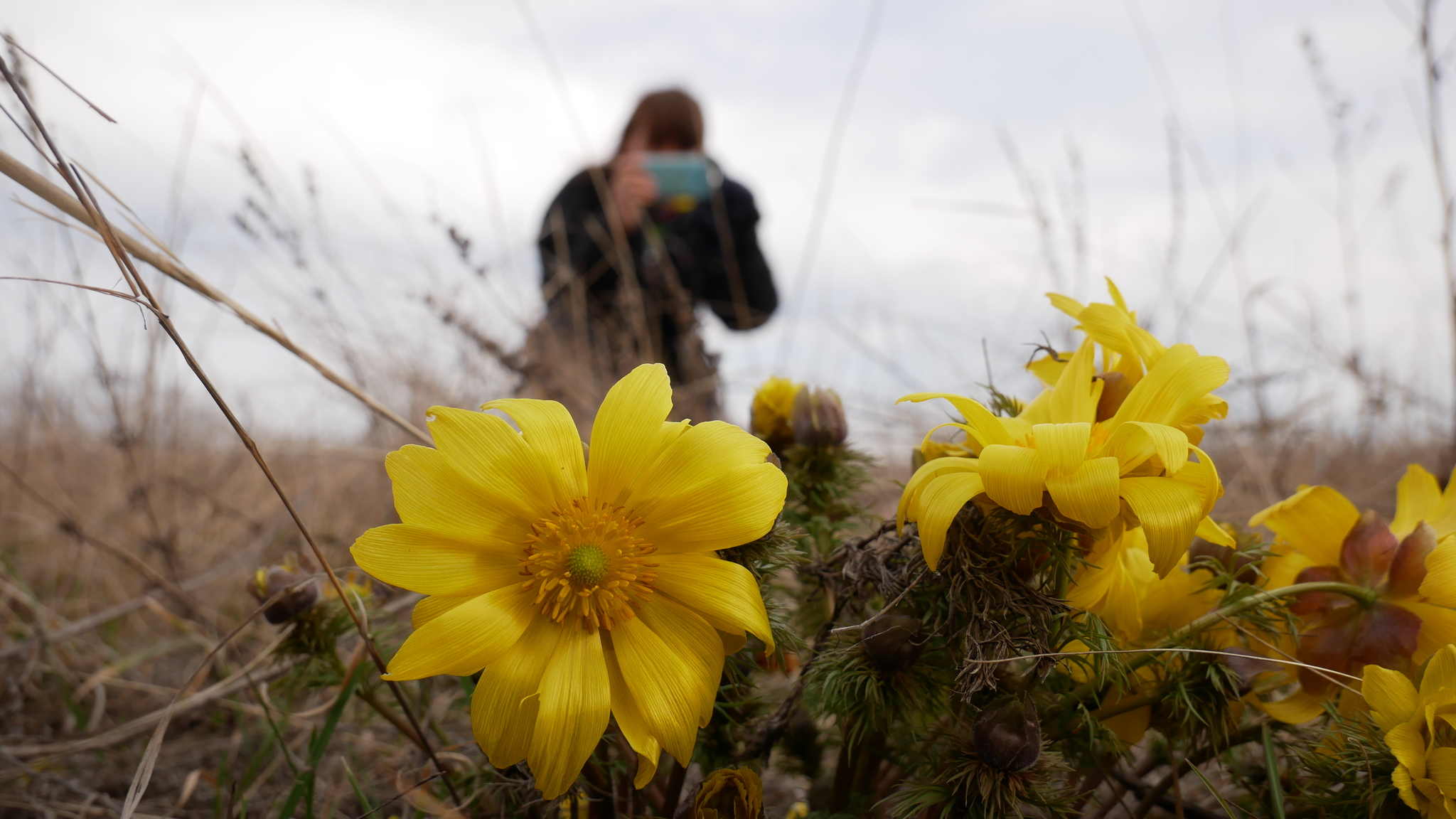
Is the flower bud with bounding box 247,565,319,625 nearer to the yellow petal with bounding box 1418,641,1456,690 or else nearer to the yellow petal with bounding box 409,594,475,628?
the yellow petal with bounding box 409,594,475,628

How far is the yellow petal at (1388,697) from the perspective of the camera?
707 mm

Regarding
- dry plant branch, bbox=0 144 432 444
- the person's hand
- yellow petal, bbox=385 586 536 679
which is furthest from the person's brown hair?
yellow petal, bbox=385 586 536 679

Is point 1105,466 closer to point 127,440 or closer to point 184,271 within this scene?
point 184,271

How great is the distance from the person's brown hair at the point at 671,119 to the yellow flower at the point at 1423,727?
4260 millimetres

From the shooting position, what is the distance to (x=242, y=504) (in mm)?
3230

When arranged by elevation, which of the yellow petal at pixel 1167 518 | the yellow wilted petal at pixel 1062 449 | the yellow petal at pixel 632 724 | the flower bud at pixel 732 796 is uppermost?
the yellow wilted petal at pixel 1062 449

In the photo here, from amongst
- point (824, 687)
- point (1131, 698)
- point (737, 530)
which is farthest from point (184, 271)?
point (1131, 698)

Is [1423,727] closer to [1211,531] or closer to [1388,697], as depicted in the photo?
[1388,697]

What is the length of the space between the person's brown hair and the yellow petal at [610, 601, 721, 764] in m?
4.15

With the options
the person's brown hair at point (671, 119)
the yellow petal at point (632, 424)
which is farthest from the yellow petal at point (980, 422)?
the person's brown hair at point (671, 119)

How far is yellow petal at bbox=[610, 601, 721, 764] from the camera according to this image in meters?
0.67

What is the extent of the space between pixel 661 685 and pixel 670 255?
3457 mm

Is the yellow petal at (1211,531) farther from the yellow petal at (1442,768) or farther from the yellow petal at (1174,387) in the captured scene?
the yellow petal at (1442,768)

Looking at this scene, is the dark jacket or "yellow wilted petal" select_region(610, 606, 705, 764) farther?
the dark jacket
